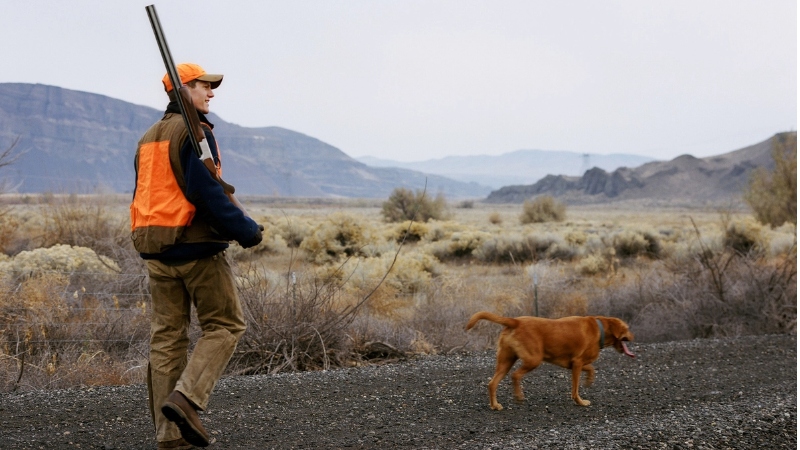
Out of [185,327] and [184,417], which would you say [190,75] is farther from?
[184,417]

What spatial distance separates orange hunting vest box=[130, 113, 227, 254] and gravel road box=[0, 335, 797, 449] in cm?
147

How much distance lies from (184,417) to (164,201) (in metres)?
1.29

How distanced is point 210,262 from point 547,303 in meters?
9.54

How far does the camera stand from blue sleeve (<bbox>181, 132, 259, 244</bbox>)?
5.06 metres

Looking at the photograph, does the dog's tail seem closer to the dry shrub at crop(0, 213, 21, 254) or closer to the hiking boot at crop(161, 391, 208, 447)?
the hiking boot at crop(161, 391, 208, 447)

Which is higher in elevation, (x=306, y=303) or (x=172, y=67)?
(x=172, y=67)

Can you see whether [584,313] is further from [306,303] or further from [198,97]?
[198,97]

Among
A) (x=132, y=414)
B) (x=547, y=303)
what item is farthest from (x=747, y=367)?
(x=132, y=414)

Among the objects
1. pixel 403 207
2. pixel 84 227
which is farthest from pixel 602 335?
pixel 403 207

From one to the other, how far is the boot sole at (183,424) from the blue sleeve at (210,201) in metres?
1.07

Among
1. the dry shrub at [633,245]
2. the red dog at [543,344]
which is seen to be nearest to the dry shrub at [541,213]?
the dry shrub at [633,245]

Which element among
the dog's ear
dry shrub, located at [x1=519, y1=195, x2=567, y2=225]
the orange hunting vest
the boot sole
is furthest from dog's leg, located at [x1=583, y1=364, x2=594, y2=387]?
dry shrub, located at [x1=519, y1=195, x2=567, y2=225]

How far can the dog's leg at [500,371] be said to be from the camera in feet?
22.4

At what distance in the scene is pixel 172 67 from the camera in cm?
506
